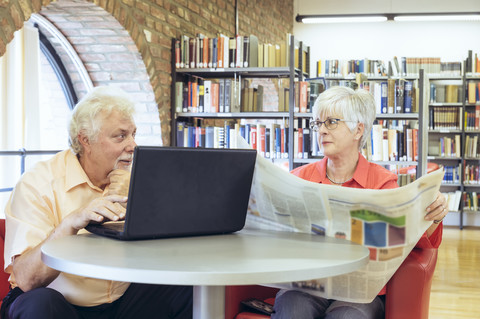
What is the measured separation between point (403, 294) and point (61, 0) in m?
3.26

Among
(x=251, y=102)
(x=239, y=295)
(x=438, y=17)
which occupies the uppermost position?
(x=438, y=17)

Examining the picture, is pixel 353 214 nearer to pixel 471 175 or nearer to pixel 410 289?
pixel 410 289

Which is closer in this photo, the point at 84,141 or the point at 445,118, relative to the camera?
the point at 84,141

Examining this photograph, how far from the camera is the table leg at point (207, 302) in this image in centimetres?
136

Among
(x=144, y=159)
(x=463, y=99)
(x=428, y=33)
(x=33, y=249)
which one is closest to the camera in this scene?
(x=144, y=159)

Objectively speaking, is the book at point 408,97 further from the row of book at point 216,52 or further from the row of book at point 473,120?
the row of book at point 473,120

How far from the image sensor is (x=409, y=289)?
69.6 inches

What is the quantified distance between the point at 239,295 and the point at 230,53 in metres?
3.33

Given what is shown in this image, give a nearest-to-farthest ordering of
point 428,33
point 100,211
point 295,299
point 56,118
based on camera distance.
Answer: point 100,211, point 295,299, point 56,118, point 428,33

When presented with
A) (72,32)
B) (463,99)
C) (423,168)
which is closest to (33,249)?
(72,32)

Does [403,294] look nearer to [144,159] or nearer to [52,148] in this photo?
[144,159]

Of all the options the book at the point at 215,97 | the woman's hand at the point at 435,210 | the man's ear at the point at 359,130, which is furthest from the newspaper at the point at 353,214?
the book at the point at 215,97

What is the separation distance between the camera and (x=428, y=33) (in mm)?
8961

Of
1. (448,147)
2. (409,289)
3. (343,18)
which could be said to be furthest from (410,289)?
(343,18)
